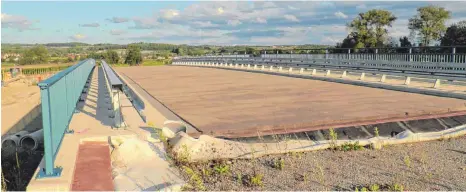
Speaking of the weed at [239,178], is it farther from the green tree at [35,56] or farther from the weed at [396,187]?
the green tree at [35,56]

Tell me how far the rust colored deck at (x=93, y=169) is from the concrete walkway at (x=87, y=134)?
5 cm

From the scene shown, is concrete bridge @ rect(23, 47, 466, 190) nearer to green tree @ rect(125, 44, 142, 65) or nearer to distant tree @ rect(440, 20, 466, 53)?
distant tree @ rect(440, 20, 466, 53)

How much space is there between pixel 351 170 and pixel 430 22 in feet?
178

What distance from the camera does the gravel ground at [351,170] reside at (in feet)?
17.8

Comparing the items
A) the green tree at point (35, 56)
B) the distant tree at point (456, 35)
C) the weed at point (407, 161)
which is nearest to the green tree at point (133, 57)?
the green tree at point (35, 56)

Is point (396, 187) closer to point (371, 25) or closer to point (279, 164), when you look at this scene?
point (279, 164)

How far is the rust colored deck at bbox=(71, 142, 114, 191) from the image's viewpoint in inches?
196

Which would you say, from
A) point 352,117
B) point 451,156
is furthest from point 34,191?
point 352,117

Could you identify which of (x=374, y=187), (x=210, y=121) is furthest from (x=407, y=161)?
(x=210, y=121)

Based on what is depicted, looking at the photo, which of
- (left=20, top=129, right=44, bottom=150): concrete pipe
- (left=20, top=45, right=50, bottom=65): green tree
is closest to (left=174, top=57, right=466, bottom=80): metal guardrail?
(left=20, top=129, right=44, bottom=150): concrete pipe

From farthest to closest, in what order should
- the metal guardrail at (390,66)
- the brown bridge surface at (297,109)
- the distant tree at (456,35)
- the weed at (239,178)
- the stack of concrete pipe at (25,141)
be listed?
the distant tree at (456,35), the metal guardrail at (390,66), the brown bridge surface at (297,109), the stack of concrete pipe at (25,141), the weed at (239,178)

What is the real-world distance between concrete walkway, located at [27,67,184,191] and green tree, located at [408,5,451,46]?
51399 millimetres

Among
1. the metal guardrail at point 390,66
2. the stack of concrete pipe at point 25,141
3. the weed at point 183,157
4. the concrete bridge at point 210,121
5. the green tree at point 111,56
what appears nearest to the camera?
the concrete bridge at point 210,121

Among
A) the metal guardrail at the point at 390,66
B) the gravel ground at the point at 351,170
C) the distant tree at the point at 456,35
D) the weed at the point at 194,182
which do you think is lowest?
the gravel ground at the point at 351,170
